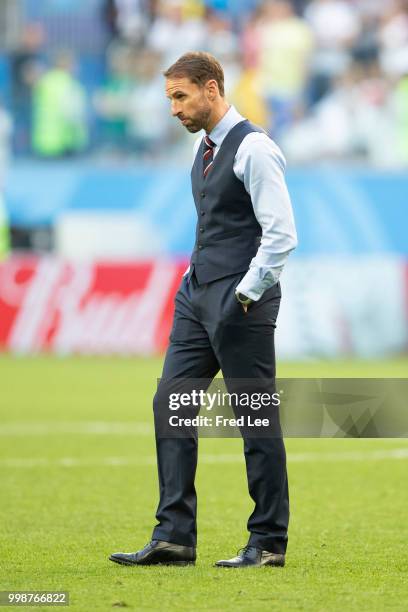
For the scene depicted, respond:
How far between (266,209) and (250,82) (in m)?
16.1

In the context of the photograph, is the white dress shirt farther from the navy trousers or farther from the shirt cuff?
the navy trousers

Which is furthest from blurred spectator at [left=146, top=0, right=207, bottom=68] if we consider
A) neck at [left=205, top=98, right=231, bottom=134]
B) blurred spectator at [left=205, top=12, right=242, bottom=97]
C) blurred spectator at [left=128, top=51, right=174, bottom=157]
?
neck at [left=205, top=98, right=231, bottom=134]

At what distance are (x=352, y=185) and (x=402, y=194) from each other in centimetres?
75

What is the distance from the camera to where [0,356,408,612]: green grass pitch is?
227 inches

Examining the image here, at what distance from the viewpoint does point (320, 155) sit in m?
21.9

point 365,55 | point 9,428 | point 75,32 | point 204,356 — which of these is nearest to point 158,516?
point 204,356

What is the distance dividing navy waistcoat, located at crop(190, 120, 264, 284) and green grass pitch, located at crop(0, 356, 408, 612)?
52.3 inches

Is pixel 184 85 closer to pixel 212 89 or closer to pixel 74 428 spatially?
pixel 212 89

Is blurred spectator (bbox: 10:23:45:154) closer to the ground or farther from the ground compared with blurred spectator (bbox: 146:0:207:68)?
closer to the ground

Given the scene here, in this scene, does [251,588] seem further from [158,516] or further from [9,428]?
[9,428]

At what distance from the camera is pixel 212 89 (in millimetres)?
6301

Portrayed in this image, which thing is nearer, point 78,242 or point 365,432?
point 365,432

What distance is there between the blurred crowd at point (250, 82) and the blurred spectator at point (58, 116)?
0.6 inches

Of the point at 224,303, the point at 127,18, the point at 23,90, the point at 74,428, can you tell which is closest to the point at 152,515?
the point at 224,303
